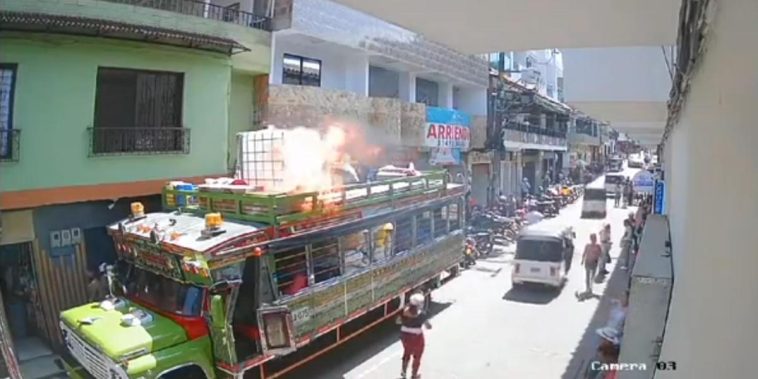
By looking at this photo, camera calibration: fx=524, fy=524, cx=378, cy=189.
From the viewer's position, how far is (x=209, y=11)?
12461mm

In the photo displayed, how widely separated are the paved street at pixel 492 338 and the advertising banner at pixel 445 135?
6.58 m

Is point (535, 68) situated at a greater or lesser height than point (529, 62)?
lesser

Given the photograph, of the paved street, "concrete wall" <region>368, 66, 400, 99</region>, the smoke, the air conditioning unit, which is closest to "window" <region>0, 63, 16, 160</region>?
the smoke

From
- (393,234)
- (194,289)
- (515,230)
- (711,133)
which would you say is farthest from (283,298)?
(515,230)

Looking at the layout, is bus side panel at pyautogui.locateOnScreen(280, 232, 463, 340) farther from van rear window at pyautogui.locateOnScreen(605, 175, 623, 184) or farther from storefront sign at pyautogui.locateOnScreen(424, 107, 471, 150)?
van rear window at pyautogui.locateOnScreen(605, 175, 623, 184)

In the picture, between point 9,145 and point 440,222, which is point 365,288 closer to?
point 440,222

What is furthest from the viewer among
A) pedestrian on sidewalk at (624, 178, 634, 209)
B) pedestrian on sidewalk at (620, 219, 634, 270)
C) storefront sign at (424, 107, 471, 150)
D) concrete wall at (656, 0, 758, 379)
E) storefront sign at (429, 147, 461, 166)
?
pedestrian on sidewalk at (624, 178, 634, 209)

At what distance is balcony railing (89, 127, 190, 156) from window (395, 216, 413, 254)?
5028mm

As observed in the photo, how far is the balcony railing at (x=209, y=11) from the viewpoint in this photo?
1104 cm

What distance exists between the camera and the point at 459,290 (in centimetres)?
1256

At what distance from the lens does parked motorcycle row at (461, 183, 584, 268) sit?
16141 millimetres

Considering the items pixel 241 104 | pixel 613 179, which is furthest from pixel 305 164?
pixel 613 179

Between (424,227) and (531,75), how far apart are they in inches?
1079

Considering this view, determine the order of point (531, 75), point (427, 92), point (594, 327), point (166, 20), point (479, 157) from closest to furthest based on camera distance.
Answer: point (594, 327) → point (166, 20) → point (427, 92) → point (479, 157) → point (531, 75)
